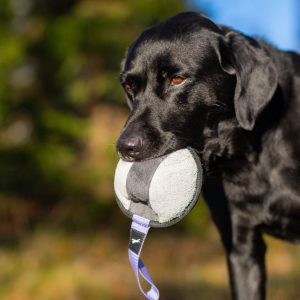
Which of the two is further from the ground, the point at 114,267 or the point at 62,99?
the point at 114,267

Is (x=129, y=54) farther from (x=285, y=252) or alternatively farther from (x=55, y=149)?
(x=55, y=149)

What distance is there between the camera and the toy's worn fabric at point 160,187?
281 cm

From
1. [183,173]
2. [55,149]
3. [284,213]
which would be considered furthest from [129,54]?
[55,149]

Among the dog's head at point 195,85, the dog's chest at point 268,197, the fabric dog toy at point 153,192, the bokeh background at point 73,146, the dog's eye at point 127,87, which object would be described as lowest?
the bokeh background at point 73,146

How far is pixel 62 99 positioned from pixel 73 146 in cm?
70

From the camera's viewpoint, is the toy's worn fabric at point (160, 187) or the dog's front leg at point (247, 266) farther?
the dog's front leg at point (247, 266)

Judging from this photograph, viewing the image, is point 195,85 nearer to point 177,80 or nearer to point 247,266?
point 177,80

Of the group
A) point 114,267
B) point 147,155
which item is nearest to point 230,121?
point 147,155

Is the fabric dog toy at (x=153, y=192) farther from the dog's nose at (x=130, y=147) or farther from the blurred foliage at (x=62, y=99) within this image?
the blurred foliage at (x=62, y=99)

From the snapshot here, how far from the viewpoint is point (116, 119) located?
965cm

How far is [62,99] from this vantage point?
362 inches


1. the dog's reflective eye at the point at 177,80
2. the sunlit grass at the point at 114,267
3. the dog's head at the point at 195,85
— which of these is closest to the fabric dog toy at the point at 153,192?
the dog's head at the point at 195,85

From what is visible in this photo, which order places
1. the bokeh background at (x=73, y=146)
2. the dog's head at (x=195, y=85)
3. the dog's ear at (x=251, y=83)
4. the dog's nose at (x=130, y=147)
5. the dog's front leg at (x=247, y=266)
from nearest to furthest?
the dog's nose at (x=130, y=147) → the dog's head at (x=195, y=85) → the dog's ear at (x=251, y=83) → the dog's front leg at (x=247, y=266) → the bokeh background at (x=73, y=146)

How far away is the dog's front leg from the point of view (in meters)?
3.71
